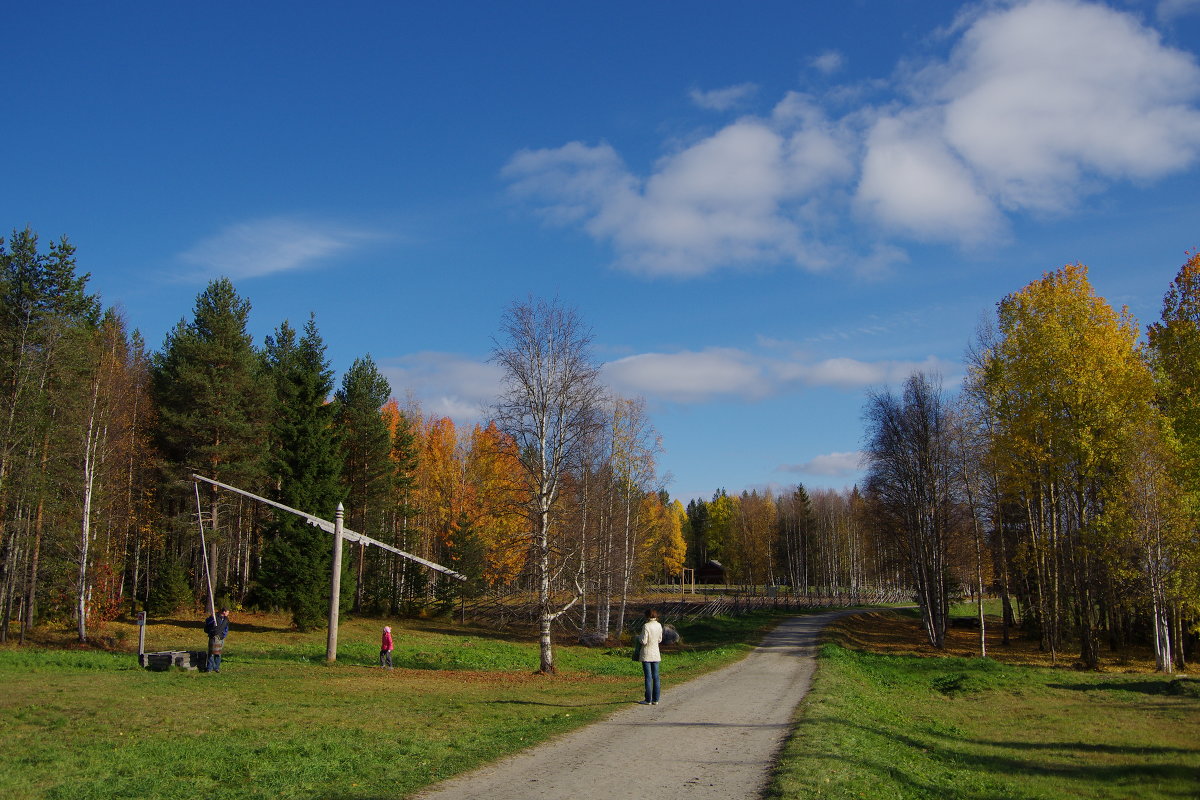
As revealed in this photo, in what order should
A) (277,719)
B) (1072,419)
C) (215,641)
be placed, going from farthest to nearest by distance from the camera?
1. (1072,419)
2. (215,641)
3. (277,719)

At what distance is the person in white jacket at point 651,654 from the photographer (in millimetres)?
13969

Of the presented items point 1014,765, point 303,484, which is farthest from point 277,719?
point 303,484

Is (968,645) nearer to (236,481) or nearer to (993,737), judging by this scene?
(993,737)

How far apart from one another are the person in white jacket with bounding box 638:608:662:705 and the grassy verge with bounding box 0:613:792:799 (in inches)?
27.8

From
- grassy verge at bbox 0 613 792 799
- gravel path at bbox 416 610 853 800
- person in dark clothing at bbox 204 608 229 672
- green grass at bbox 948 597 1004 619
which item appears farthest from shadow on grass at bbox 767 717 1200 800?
green grass at bbox 948 597 1004 619

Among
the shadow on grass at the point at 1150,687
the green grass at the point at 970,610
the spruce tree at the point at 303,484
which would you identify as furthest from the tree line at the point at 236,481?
the green grass at the point at 970,610

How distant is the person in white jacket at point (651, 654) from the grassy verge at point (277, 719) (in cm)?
71

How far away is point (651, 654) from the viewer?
14180mm

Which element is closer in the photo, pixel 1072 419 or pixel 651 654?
pixel 651 654

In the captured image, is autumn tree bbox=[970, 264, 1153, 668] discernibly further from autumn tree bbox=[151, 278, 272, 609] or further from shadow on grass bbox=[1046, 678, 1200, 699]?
autumn tree bbox=[151, 278, 272, 609]

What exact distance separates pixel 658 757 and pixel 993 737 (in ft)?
29.7

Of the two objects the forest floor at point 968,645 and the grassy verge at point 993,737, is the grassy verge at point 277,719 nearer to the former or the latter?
the grassy verge at point 993,737

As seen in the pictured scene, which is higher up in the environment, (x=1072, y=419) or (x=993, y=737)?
(x=1072, y=419)

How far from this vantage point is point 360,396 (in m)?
47.2
